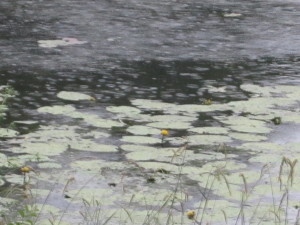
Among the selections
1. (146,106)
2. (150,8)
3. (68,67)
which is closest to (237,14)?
(150,8)

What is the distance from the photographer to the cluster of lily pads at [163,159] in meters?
4.33

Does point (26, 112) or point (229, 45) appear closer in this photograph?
point (26, 112)

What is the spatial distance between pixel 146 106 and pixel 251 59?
195 cm

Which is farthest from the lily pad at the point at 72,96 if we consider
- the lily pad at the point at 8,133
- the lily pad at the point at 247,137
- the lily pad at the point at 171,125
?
the lily pad at the point at 247,137

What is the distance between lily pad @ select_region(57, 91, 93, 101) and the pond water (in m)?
0.01

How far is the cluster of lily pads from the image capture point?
4.33 m

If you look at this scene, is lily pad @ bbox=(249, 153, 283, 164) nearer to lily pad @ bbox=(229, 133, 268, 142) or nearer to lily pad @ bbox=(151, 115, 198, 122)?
lily pad @ bbox=(229, 133, 268, 142)

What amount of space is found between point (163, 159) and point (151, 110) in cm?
105

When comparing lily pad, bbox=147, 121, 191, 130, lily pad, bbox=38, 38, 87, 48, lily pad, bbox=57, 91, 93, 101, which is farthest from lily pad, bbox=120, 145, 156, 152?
lily pad, bbox=38, 38, 87, 48

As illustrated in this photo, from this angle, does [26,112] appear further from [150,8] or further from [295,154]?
[150,8]

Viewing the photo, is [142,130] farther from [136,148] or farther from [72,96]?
[72,96]

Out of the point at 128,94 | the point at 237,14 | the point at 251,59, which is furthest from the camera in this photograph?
the point at 237,14

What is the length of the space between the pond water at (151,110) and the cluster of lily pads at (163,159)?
11mm

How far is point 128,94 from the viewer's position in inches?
257
